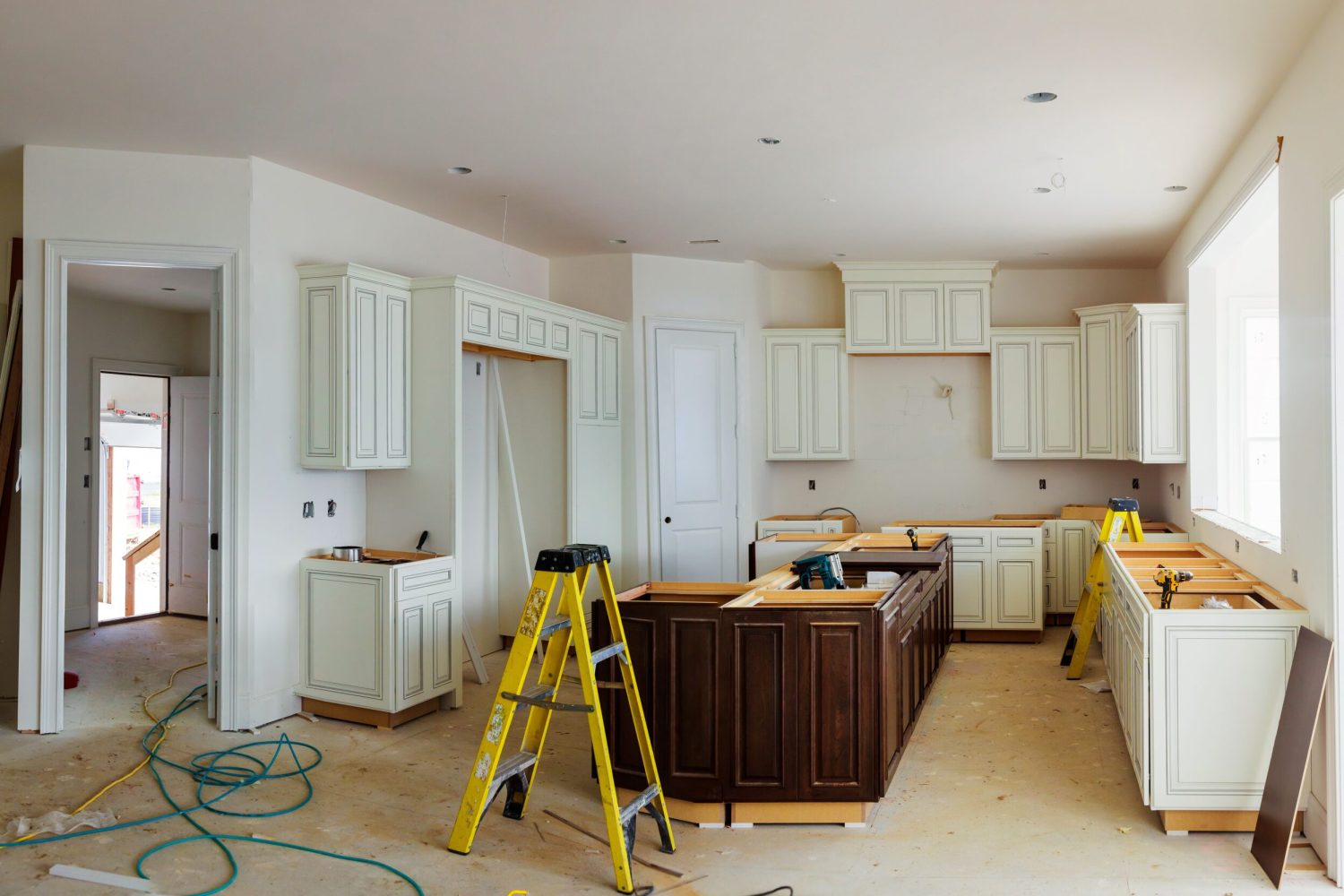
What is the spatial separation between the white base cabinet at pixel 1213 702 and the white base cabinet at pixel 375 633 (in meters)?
3.45

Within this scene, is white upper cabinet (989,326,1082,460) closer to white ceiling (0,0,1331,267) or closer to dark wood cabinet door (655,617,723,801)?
white ceiling (0,0,1331,267)

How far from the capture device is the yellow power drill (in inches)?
156

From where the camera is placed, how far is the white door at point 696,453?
24.3ft

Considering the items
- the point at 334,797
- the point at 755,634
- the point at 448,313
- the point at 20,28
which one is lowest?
the point at 334,797

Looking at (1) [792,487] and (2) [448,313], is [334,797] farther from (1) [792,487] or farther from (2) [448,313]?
(1) [792,487]

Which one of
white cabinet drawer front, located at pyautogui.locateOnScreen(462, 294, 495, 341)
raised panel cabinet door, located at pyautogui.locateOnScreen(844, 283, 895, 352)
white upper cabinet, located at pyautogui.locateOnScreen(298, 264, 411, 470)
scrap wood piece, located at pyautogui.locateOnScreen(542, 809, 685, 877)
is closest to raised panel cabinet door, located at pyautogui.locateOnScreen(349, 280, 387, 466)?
white upper cabinet, located at pyautogui.locateOnScreen(298, 264, 411, 470)

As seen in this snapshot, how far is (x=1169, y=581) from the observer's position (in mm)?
4059

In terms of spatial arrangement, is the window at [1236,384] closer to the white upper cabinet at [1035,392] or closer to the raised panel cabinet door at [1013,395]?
the white upper cabinet at [1035,392]

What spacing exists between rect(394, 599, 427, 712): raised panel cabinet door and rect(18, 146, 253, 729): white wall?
0.79m

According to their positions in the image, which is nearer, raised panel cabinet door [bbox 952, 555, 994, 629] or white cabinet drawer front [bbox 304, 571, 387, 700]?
white cabinet drawer front [bbox 304, 571, 387, 700]

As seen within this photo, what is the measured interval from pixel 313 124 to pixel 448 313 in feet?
4.17

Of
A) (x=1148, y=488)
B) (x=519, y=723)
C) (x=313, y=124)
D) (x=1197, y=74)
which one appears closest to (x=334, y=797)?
(x=519, y=723)

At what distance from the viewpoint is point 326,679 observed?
16.8ft

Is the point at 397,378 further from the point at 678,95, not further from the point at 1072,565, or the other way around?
the point at 1072,565
